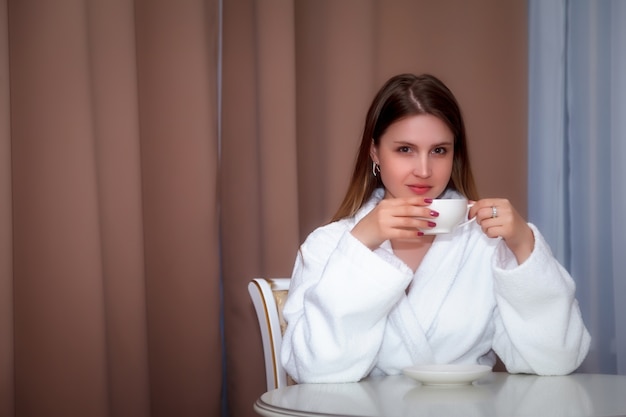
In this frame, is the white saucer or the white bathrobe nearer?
the white saucer

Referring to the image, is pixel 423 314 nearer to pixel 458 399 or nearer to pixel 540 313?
pixel 540 313

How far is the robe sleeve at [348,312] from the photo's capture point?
1600mm

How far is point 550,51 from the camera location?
3.07 metres

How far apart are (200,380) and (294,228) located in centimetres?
54

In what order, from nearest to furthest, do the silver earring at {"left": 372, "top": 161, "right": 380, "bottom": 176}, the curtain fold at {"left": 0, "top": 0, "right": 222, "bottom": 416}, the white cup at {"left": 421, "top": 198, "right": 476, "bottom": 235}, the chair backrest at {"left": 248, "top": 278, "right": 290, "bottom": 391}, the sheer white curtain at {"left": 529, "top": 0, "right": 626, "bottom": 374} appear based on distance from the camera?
1. the white cup at {"left": 421, "top": 198, "right": 476, "bottom": 235}
2. the chair backrest at {"left": 248, "top": 278, "right": 290, "bottom": 391}
3. the silver earring at {"left": 372, "top": 161, "right": 380, "bottom": 176}
4. the curtain fold at {"left": 0, "top": 0, "right": 222, "bottom": 416}
5. the sheer white curtain at {"left": 529, "top": 0, "right": 626, "bottom": 374}

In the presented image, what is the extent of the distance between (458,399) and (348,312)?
0.38 m

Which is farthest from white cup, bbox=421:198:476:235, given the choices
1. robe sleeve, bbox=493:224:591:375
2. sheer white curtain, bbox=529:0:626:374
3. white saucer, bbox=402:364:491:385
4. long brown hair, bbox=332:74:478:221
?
sheer white curtain, bbox=529:0:626:374

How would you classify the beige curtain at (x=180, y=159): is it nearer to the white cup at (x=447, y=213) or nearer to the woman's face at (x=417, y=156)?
the woman's face at (x=417, y=156)

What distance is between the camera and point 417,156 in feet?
6.37

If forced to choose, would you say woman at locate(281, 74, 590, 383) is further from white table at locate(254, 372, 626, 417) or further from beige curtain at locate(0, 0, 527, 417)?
beige curtain at locate(0, 0, 527, 417)

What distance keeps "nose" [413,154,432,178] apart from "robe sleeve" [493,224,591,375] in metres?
0.25

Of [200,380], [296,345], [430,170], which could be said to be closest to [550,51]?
[430,170]

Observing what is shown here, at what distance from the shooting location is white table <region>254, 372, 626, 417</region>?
115cm

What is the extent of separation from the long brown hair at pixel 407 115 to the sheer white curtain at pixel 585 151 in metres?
1.03
